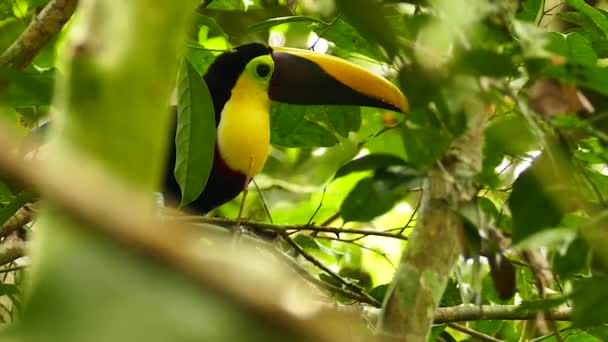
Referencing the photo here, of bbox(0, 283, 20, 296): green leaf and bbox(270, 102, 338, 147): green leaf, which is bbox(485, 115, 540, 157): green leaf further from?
bbox(270, 102, 338, 147): green leaf

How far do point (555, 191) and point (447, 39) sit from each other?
0.15 metres

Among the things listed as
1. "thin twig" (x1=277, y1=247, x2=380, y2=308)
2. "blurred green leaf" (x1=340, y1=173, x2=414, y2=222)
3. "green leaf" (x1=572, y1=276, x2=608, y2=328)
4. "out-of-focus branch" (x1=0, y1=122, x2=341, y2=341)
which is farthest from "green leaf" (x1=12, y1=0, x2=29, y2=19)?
"out-of-focus branch" (x1=0, y1=122, x2=341, y2=341)

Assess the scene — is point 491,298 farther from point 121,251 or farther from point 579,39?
point 121,251

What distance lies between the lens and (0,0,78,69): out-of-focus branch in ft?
4.07

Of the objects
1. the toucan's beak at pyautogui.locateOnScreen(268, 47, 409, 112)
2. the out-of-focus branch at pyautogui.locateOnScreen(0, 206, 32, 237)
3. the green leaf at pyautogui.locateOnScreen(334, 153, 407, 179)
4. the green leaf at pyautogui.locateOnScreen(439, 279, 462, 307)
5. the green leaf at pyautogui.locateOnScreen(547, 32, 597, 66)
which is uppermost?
the green leaf at pyautogui.locateOnScreen(334, 153, 407, 179)

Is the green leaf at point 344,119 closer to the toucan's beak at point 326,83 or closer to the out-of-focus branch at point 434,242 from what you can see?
the toucan's beak at point 326,83

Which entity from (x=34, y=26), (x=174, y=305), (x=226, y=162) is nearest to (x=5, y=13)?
(x=34, y=26)

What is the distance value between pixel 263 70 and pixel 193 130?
125cm

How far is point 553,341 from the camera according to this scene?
1371mm

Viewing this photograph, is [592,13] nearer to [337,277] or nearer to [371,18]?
[337,277]

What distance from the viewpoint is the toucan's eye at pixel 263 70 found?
2.31 m

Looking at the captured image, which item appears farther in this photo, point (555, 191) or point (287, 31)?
point (287, 31)

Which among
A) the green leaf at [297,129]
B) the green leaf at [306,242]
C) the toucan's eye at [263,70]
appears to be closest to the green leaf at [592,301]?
the green leaf at [306,242]

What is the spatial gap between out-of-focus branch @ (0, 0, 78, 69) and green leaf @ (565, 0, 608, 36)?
2.12 ft
